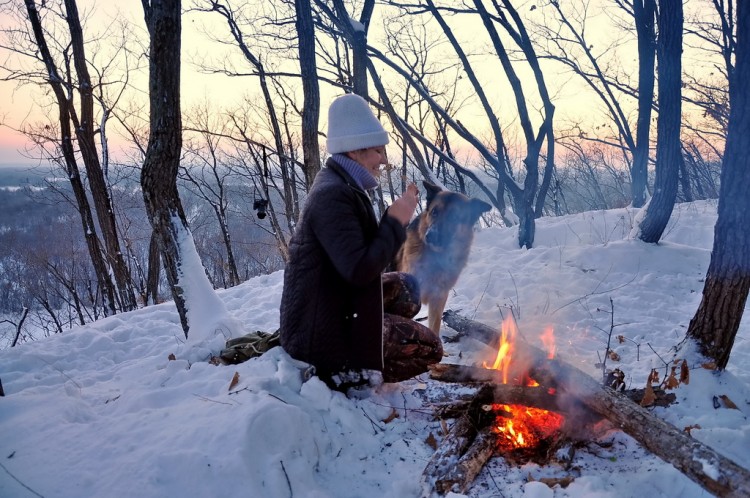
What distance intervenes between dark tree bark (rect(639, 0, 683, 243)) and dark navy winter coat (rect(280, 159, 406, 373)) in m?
6.62

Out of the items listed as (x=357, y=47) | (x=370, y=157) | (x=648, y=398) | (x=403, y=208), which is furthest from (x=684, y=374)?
(x=357, y=47)

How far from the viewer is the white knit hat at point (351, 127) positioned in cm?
279

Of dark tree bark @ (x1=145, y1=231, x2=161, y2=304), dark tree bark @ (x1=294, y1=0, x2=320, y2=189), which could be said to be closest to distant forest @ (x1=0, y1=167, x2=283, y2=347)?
dark tree bark @ (x1=145, y1=231, x2=161, y2=304)

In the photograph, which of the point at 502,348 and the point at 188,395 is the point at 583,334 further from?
the point at 188,395

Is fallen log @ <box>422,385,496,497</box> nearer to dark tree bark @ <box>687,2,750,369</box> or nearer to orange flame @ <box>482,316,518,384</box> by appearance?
orange flame @ <box>482,316,518,384</box>

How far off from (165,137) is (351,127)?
2.48m

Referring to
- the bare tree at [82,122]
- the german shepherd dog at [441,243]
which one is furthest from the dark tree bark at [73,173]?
the german shepherd dog at [441,243]

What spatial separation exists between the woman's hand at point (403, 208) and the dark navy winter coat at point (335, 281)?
Answer: 2.0 inches

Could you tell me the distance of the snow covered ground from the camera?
200 cm

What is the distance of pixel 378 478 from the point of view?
7.57 ft

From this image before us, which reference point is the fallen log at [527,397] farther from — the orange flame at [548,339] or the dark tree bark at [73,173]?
the dark tree bark at [73,173]

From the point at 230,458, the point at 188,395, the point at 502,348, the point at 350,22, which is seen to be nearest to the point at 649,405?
the point at 502,348

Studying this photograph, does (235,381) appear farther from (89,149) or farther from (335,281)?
(89,149)

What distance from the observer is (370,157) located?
293 centimetres
